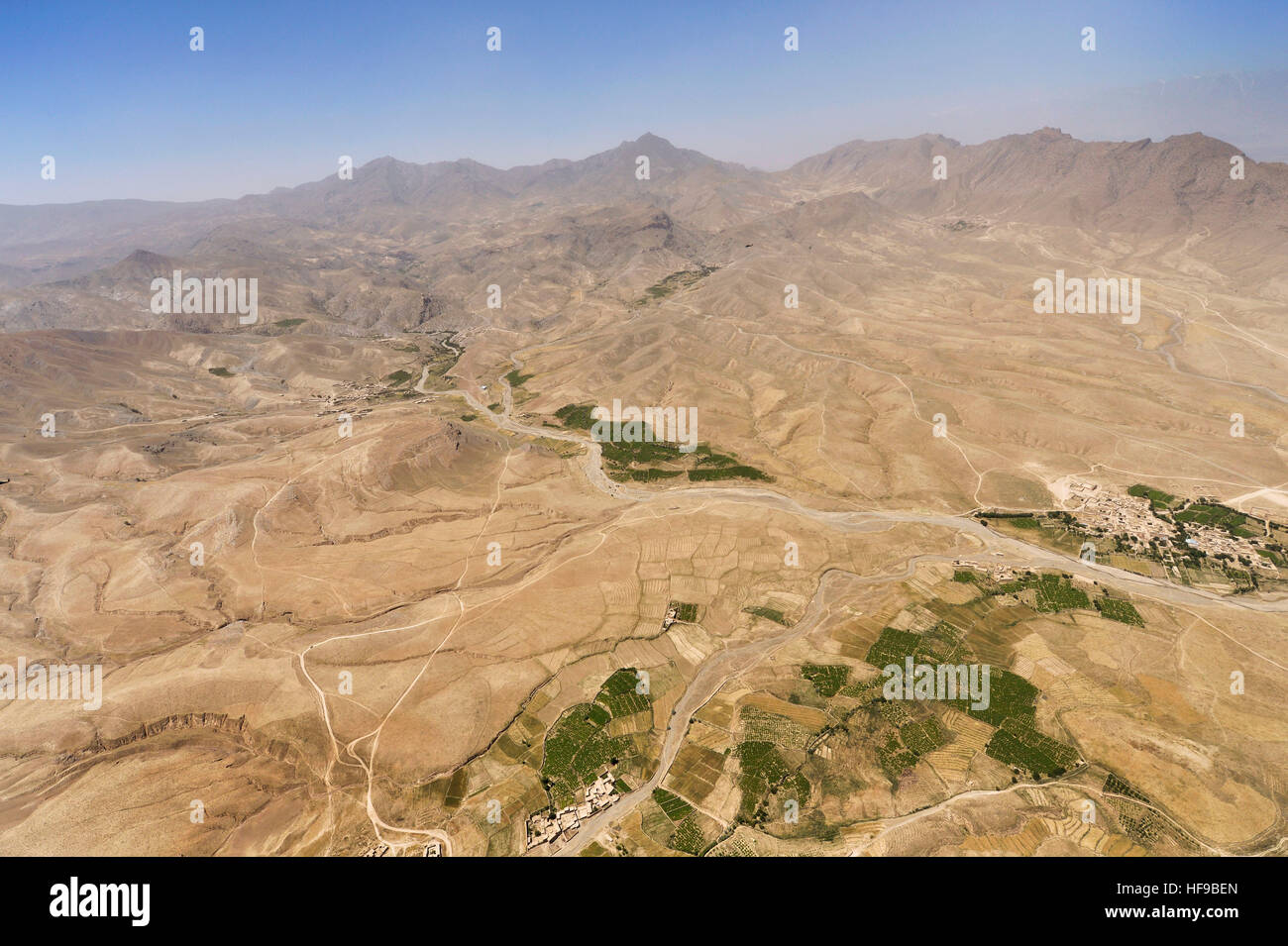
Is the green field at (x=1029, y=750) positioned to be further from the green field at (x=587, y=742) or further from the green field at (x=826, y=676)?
the green field at (x=587, y=742)

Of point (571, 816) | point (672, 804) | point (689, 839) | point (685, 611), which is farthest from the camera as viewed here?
point (685, 611)

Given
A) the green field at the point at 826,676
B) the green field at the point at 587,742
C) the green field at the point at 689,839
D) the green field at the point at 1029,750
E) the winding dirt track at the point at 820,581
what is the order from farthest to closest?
the green field at the point at 826,676, the winding dirt track at the point at 820,581, the green field at the point at 587,742, the green field at the point at 1029,750, the green field at the point at 689,839

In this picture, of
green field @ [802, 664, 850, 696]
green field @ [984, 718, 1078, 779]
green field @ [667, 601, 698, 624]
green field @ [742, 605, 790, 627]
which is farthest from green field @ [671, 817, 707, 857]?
green field @ [984, 718, 1078, 779]

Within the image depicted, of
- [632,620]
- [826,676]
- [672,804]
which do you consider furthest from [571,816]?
[826,676]

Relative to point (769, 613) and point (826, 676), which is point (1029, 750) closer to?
point (826, 676)

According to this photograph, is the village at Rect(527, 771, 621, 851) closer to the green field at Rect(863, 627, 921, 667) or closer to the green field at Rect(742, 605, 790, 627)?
the green field at Rect(742, 605, 790, 627)

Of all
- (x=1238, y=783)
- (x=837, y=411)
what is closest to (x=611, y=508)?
(x=837, y=411)

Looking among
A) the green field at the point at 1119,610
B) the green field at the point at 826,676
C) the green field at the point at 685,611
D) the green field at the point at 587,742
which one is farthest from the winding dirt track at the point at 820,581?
the green field at the point at 685,611
